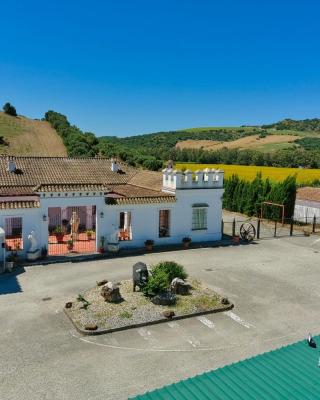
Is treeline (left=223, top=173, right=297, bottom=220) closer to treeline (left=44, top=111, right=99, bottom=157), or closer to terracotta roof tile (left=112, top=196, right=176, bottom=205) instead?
terracotta roof tile (left=112, top=196, right=176, bottom=205)

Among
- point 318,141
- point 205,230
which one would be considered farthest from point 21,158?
point 318,141

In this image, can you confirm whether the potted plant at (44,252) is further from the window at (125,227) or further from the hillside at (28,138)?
the hillside at (28,138)

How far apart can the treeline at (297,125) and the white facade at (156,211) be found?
129607 millimetres

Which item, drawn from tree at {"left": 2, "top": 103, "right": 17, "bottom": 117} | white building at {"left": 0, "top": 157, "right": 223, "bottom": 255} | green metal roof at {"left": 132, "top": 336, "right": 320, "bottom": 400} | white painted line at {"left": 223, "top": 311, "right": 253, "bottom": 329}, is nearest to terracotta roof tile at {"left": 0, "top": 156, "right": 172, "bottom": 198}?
white building at {"left": 0, "top": 157, "right": 223, "bottom": 255}

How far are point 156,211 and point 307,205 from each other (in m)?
18.1

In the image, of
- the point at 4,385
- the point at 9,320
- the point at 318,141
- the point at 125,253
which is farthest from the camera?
the point at 318,141

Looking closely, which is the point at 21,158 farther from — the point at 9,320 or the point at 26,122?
the point at 26,122

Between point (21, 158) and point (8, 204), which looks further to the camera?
point (21, 158)

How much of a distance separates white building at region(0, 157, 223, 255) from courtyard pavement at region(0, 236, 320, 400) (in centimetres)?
285

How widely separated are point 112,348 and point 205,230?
607 inches

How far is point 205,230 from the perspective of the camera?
88.1 feet

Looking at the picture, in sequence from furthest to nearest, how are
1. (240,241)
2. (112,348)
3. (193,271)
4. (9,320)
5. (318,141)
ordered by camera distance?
(318,141) → (240,241) → (193,271) → (9,320) → (112,348)

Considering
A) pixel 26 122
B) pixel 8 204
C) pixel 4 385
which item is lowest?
pixel 4 385

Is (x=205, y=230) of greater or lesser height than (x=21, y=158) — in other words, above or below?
below
